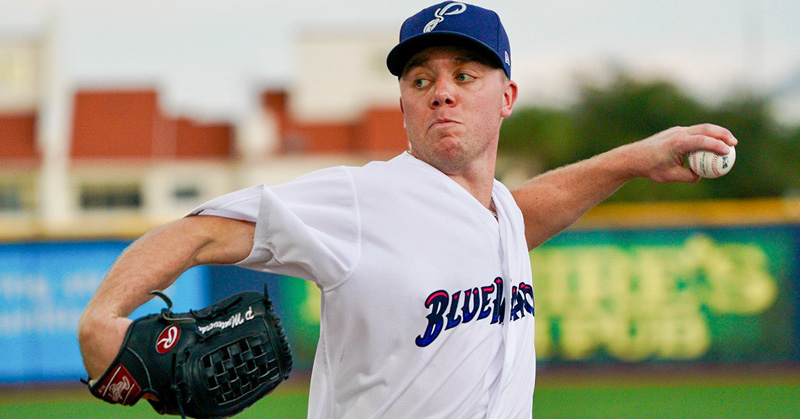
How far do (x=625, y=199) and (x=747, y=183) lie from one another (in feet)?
26.8

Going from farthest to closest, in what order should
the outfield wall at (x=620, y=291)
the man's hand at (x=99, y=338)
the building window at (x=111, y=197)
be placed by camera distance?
the building window at (x=111, y=197) → the outfield wall at (x=620, y=291) → the man's hand at (x=99, y=338)

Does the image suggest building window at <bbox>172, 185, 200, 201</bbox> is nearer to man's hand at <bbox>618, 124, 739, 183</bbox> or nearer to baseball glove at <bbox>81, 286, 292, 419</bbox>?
man's hand at <bbox>618, 124, 739, 183</bbox>

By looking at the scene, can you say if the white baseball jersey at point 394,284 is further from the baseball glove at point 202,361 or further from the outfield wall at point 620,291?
the outfield wall at point 620,291

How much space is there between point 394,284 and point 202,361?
0.50m

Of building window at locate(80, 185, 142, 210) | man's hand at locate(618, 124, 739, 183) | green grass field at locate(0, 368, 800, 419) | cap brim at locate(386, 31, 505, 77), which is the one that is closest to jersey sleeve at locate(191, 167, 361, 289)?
cap brim at locate(386, 31, 505, 77)

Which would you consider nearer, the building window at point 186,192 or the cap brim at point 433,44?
the cap brim at point 433,44

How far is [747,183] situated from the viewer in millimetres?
44375

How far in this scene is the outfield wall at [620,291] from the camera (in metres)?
9.91

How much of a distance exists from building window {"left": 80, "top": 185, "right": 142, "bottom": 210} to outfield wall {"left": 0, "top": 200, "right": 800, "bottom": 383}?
34.1 meters

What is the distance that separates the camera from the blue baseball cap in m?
2.36

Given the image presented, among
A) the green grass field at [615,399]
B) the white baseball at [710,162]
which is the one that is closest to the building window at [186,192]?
the green grass field at [615,399]

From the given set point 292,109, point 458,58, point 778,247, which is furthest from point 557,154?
point 458,58

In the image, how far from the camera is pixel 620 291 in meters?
10.2

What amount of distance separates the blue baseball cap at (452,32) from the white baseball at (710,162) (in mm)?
658
